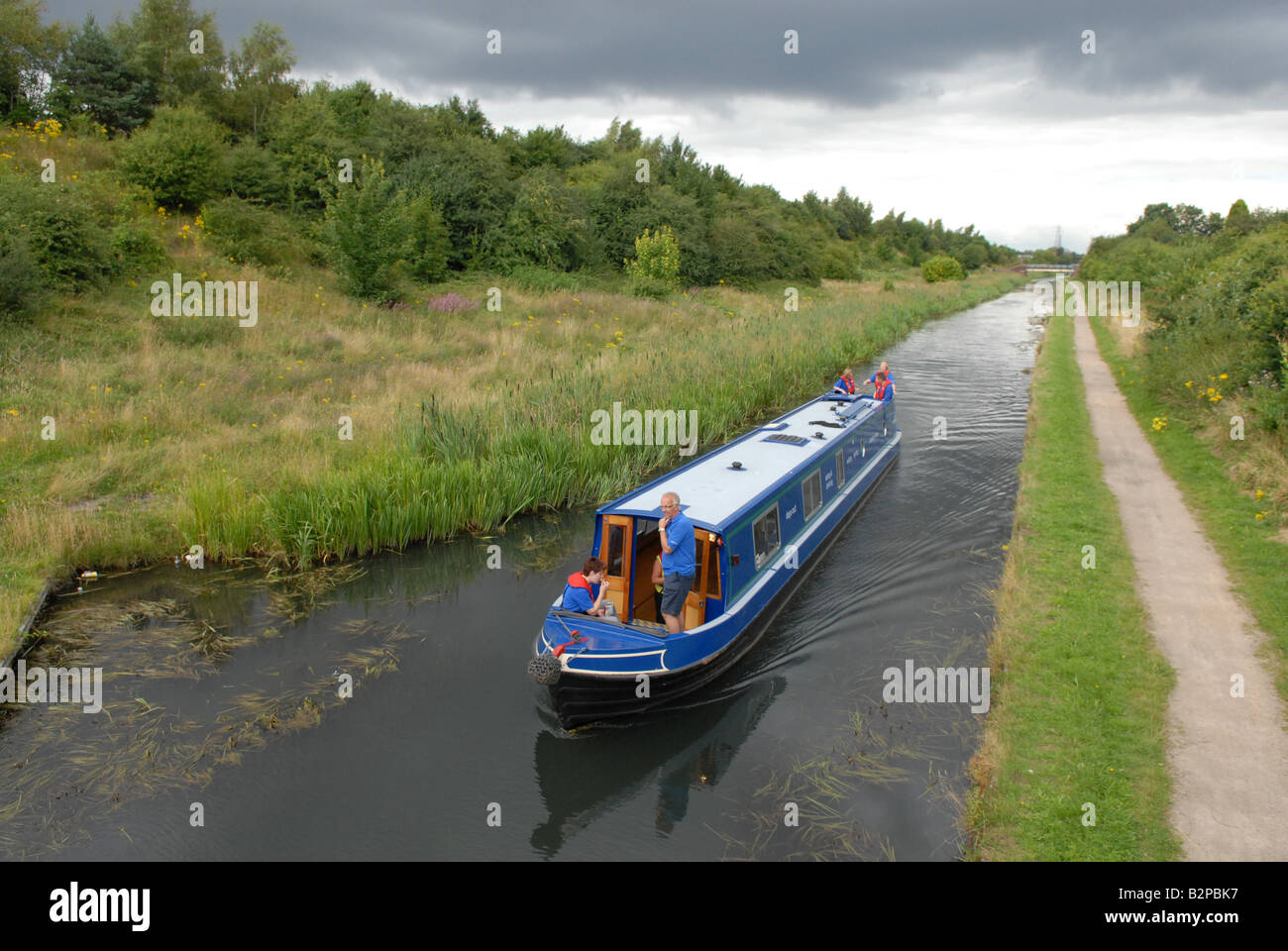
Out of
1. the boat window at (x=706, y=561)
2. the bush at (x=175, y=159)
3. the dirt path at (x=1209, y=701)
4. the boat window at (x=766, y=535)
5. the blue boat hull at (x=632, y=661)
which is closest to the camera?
the dirt path at (x=1209, y=701)

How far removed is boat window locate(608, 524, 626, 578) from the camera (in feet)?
30.6

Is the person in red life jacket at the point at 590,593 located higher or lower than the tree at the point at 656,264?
lower

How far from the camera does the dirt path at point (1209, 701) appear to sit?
6238 mm

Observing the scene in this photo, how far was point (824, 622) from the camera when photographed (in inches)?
422

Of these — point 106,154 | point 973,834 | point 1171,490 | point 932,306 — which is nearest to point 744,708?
point 973,834

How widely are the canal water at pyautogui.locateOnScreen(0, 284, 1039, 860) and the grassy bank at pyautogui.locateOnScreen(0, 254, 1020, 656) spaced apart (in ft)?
2.39

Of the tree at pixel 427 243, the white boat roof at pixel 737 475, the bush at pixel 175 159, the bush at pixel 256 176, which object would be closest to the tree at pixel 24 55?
the bush at pixel 175 159

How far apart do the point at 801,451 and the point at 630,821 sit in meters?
6.79

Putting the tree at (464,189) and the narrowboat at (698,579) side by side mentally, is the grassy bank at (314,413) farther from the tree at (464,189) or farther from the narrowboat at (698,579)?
the tree at (464,189)

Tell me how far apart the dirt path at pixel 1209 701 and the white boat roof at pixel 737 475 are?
4.63 meters

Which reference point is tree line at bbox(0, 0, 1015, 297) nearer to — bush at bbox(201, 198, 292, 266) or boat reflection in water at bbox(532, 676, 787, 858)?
bush at bbox(201, 198, 292, 266)

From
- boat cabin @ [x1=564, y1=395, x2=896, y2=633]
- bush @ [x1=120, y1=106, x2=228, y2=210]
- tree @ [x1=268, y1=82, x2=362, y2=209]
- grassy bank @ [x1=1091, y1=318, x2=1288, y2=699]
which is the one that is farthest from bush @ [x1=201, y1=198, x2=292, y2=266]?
grassy bank @ [x1=1091, y1=318, x2=1288, y2=699]

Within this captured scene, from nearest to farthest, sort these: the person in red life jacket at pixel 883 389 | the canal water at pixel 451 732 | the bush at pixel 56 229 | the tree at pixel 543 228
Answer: the canal water at pixel 451 732, the person in red life jacket at pixel 883 389, the bush at pixel 56 229, the tree at pixel 543 228
